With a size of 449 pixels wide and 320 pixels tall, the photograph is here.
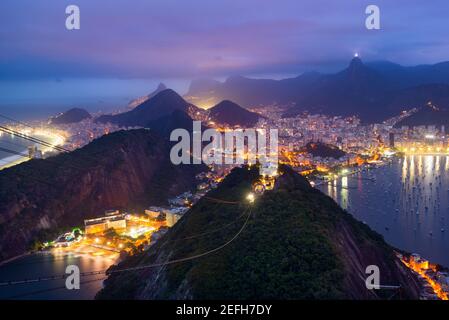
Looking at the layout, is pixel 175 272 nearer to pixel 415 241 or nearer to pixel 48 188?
pixel 415 241

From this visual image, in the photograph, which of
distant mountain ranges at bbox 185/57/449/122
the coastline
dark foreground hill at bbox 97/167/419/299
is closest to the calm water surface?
dark foreground hill at bbox 97/167/419/299

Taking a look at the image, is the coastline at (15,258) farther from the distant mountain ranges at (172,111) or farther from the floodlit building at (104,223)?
the distant mountain ranges at (172,111)

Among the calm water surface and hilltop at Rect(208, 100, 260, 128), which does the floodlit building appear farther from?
hilltop at Rect(208, 100, 260, 128)

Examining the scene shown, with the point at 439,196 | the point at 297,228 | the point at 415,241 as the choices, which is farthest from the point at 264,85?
the point at 297,228

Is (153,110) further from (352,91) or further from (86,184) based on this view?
(352,91)

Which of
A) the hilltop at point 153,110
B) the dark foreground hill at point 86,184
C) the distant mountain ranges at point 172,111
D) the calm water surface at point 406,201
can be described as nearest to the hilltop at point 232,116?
the distant mountain ranges at point 172,111
